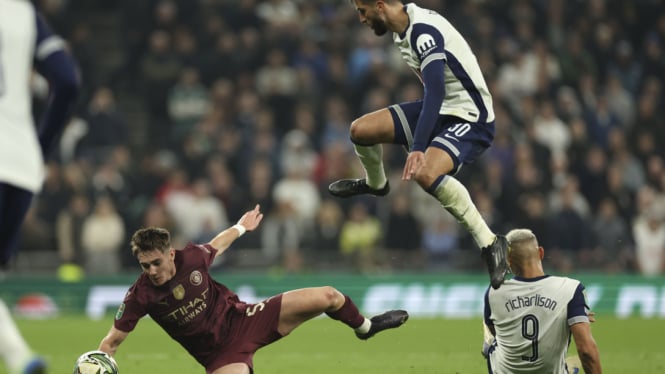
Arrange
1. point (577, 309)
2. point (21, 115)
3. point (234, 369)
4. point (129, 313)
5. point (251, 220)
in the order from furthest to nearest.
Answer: point (251, 220) < point (234, 369) < point (129, 313) < point (577, 309) < point (21, 115)

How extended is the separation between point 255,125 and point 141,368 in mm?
7733

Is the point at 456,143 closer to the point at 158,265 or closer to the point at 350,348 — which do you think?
the point at 158,265

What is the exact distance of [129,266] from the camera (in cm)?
1636

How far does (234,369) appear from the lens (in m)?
8.00

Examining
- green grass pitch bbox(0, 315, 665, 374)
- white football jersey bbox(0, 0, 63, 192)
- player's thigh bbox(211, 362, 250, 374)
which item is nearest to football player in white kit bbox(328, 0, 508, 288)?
player's thigh bbox(211, 362, 250, 374)

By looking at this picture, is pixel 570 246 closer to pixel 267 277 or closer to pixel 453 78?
pixel 267 277

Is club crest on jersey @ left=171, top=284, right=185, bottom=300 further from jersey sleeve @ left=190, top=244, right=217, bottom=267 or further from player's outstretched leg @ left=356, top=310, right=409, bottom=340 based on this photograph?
player's outstretched leg @ left=356, top=310, right=409, bottom=340

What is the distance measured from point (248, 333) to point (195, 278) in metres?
0.57

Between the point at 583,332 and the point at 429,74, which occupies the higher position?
the point at 429,74

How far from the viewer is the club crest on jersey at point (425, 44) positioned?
774 centimetres

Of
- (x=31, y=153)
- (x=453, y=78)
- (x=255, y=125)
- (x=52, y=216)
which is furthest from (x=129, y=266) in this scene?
(x=31, y=153)

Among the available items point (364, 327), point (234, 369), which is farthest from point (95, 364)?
point (364, 327)

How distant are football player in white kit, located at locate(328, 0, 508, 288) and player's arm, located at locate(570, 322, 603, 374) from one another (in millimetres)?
604

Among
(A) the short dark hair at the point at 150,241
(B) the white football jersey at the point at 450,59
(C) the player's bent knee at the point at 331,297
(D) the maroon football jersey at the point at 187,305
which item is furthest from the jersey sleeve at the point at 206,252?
(B) the white football jersey at the point at 450,59
